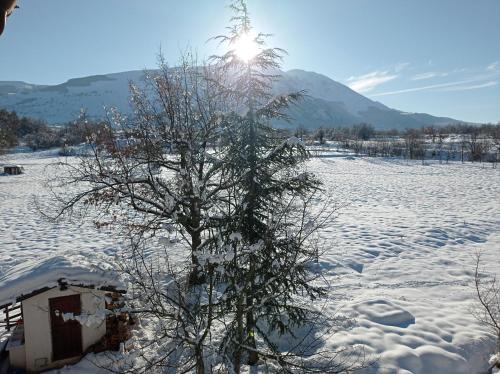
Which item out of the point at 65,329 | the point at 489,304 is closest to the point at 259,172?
the point at 65,329

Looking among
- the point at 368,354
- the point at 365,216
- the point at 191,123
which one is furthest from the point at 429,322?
the point at 365,216

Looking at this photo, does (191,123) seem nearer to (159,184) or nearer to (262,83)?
(159,184)

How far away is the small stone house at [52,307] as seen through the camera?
761cm

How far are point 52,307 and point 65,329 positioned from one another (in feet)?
2.35

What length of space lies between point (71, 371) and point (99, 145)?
249 inches

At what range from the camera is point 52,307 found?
314 inches

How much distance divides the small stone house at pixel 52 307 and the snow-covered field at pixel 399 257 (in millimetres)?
1121

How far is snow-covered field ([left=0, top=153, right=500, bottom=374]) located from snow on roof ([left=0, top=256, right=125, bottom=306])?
78 cm

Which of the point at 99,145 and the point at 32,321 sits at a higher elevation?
the point at 99,145

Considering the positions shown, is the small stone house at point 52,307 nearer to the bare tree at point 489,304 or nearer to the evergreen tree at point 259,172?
the evergreen tree at point 259,172

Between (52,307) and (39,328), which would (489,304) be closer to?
(52,307)

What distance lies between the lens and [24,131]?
9656cm

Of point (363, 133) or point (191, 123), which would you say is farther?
point (363, 133)

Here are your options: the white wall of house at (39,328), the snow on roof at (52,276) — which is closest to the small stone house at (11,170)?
the snow on roof at (52,276)
